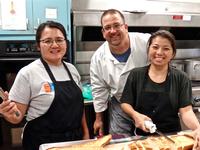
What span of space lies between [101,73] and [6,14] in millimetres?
805

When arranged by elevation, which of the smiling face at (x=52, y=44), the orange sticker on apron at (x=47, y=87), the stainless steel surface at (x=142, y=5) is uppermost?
the stainless steel surface at (x=142, y=5)

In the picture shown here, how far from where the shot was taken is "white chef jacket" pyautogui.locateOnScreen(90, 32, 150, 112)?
166cm

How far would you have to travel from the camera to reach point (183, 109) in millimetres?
1386

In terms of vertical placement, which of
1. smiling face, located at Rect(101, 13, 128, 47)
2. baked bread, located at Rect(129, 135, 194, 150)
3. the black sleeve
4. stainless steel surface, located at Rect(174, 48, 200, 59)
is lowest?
baked bread, located at Rect(129, 135, 194, 150)

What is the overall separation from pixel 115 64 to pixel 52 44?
0.50 metres

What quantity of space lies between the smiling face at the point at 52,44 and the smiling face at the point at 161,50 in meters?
0.52

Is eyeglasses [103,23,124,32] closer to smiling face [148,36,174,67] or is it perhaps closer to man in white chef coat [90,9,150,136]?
man in white chef coat [90,9,150,136]

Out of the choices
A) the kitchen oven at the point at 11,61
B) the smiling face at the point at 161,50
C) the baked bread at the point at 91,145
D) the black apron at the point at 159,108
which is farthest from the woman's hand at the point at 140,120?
the kitchen oven at the point at 11,61

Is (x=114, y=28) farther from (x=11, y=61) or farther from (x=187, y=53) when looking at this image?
(x=187, y=53)

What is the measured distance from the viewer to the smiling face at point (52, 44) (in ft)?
4.34

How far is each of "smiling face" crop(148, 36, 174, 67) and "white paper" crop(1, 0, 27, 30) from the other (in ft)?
3.25

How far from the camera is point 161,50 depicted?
4.55 ft

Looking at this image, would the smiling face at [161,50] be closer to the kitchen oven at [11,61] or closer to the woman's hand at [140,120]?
the woman's hand at [140,120]

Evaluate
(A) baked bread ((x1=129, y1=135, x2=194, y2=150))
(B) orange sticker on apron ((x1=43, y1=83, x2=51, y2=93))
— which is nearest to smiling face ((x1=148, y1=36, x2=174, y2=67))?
(A) baked bread ((x1=129, y1=135, x2=194, y2=150))
